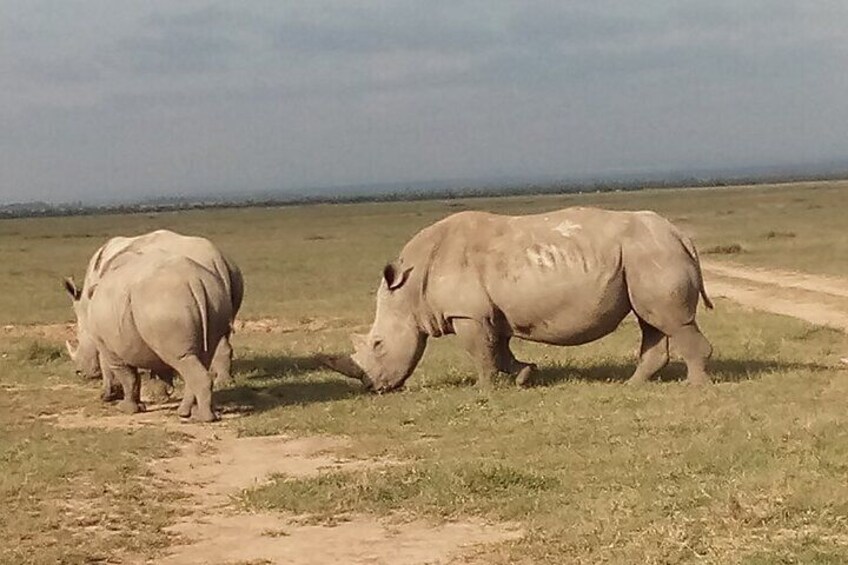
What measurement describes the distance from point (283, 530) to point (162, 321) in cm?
500

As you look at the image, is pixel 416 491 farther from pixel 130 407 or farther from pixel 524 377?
pixel 130 407

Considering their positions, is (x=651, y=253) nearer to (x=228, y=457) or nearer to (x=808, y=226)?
(x=228, y=457)

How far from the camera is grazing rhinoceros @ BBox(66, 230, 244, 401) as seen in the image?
555 inches

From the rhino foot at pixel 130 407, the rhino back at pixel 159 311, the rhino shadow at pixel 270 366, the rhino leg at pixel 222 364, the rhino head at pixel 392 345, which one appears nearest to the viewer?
the rhino back at pixel 159 311

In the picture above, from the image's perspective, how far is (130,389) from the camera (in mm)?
13617

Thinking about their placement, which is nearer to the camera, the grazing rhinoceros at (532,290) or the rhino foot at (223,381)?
the grazing rhinoceros at (532,290)

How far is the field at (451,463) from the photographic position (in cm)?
737

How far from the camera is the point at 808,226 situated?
162 feet

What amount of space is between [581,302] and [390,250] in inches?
1289

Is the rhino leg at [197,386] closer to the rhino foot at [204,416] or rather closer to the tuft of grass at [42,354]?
the rhino foot at [204,416]

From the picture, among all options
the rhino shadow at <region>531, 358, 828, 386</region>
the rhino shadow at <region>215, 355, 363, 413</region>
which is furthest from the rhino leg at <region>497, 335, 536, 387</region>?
the rhino shadow at <region>215, 355, 363, 413</region>

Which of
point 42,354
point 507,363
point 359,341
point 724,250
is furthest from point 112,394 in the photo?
point 724,250

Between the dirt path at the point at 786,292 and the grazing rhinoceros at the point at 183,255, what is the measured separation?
29.7 ft

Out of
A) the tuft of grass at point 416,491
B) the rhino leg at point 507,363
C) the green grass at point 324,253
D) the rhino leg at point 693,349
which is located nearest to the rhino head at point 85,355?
the rhino leg at point 507,363
